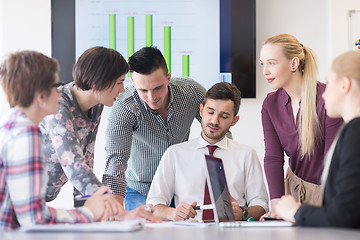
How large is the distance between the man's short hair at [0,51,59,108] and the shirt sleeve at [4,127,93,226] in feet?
0.50

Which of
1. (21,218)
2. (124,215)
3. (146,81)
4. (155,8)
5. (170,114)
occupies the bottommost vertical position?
(124,215)

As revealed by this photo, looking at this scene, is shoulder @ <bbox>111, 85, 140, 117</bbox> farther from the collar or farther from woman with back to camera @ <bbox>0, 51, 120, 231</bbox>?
woman with back to camera @ <bbox>0, 51, 120, 231</bbox>

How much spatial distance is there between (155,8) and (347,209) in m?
2.31

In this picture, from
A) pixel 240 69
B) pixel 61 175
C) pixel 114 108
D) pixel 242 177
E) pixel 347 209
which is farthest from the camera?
pixel 240 69

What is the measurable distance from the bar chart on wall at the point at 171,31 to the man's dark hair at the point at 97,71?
48.3 inches

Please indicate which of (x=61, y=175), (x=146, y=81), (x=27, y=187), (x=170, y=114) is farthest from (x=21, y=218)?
(x=170, y=114)

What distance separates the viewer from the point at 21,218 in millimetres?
1361

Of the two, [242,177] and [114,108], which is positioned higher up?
[114,108]

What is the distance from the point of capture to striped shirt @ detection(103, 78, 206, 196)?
241cm

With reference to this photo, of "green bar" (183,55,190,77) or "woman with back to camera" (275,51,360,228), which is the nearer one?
"woman with back to camera" (275,51,360,228)

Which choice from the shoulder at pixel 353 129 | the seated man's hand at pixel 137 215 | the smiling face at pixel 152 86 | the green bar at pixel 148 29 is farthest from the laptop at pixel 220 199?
the green bar at pixel 148 29

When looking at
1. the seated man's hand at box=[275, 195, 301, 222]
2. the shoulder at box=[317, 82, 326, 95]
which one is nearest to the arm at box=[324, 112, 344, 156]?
the shoulder at box=[317, 82, 326, 95]

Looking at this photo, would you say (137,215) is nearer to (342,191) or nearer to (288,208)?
(288,208)

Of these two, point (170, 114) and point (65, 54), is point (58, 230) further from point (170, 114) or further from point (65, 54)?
point (65, 54)
